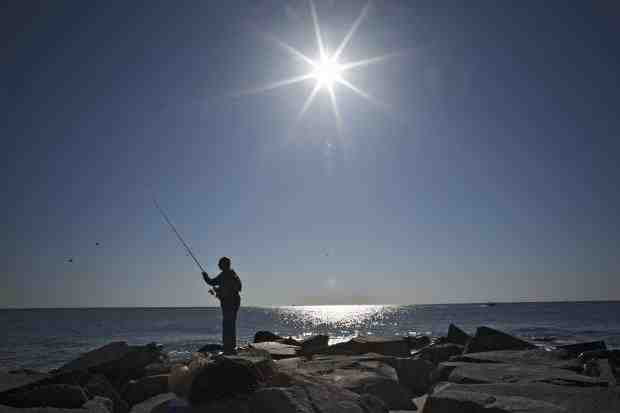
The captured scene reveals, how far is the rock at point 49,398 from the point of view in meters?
4.12

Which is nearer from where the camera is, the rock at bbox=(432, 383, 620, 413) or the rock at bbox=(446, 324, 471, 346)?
the rock at bbox=(432, 383, 620, 413)

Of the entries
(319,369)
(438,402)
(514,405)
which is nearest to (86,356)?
(319,369)

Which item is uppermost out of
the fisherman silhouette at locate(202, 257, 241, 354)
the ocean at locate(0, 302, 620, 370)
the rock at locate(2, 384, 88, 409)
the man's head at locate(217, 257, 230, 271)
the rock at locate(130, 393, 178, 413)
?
the man's head at locate(217, 257, 230, 271)

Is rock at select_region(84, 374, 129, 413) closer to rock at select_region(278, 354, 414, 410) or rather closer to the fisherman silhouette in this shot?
rock at select_region(278, 354, 414, 410)

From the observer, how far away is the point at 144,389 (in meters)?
5.49

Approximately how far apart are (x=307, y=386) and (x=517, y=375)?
2.96 metres

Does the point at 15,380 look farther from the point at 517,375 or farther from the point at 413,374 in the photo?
the point at 517,375

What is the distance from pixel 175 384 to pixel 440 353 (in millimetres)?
7401

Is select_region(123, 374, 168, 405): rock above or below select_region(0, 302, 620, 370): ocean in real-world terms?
above

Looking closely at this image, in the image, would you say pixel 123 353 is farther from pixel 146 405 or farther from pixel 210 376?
pixel 210 376

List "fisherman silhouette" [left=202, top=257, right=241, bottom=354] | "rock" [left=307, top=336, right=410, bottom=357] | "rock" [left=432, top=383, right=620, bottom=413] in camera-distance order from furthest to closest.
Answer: "rock" [left=307, top=336, right=410, bottom=357] < "fisherman silhouette" [left=202, top=257, right=241, bottom=354] < "rock" [left=432, top=383, right=620, bottom=413]

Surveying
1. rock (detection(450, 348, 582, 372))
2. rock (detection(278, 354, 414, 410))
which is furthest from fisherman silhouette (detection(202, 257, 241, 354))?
rock (detection(450, 348, 582, 372))

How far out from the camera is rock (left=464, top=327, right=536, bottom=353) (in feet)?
29.2

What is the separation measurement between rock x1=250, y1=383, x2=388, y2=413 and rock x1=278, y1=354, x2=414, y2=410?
0.63 metres
